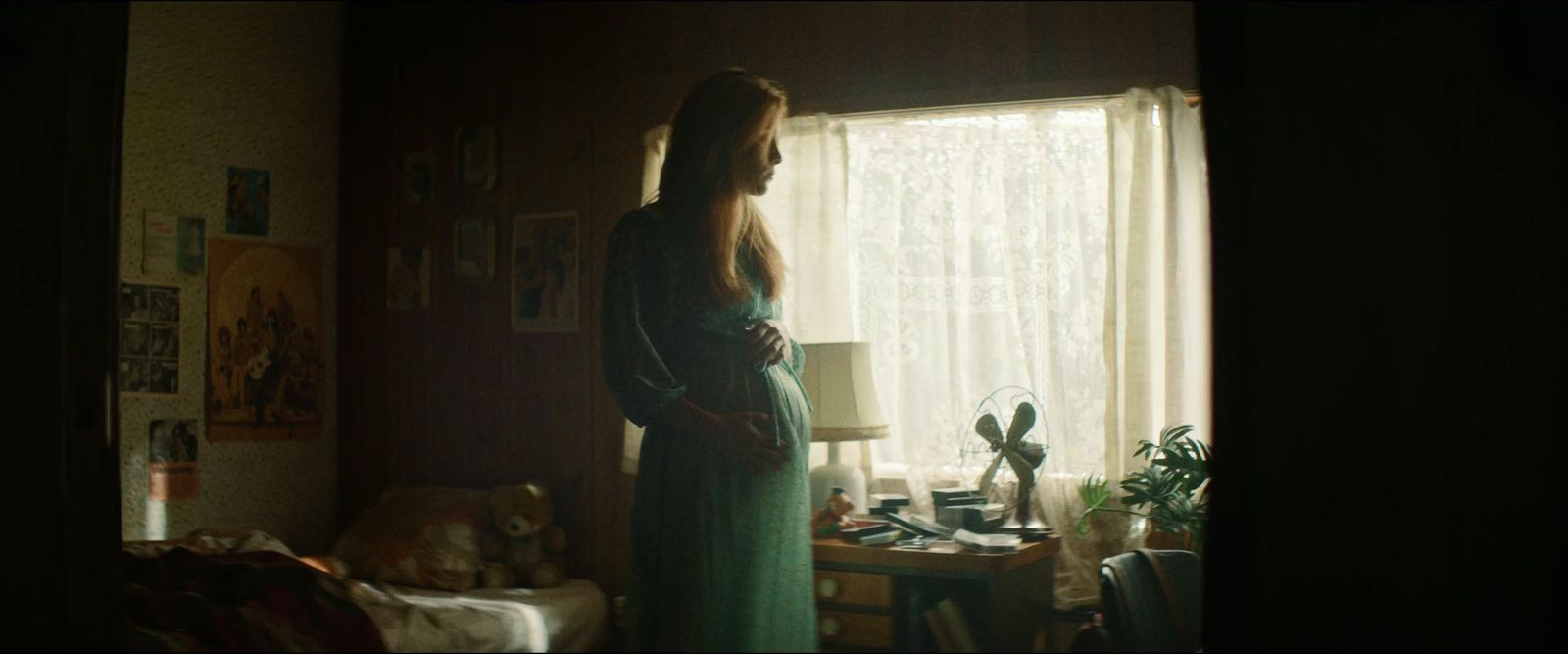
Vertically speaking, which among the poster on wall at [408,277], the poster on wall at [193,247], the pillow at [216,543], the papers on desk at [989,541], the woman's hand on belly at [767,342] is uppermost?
the poster on wall at [193,247]

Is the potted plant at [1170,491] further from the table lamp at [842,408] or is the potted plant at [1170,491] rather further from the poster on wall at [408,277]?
the poster on wall at [408,277]

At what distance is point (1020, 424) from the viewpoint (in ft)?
3.13

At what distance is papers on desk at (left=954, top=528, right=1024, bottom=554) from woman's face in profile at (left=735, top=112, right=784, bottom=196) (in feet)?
1.22

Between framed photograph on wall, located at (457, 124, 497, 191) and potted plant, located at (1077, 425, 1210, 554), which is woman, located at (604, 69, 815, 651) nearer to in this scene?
framed photograph on wall, located at (457, 124, 497, 191)

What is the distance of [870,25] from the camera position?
102 cm

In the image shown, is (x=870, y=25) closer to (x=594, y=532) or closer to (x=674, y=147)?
(x=674, y=147)

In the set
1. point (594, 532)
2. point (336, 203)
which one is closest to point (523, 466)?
point (594, 532)

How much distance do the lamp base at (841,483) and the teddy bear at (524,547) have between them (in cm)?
27

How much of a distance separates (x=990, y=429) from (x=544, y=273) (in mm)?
473

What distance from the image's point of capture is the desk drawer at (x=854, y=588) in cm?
98

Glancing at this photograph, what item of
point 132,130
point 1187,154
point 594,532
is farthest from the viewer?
point 132,130

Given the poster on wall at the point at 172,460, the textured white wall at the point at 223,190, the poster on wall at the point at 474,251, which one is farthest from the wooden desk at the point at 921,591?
the poster on wall at the point at 172,460

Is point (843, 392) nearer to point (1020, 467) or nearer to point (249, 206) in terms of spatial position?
point (1020, 467)

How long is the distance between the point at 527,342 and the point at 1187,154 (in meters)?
0.66
